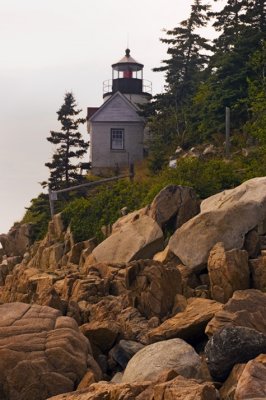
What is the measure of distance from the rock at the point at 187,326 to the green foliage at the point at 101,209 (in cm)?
1347

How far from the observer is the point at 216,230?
1991cm

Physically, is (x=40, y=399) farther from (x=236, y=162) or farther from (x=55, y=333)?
(x=236, y=162)

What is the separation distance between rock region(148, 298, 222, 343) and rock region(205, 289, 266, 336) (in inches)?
21.4

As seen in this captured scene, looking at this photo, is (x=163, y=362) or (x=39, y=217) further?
(x=39, y=217)

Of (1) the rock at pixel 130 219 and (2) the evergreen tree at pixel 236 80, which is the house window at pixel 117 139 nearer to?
(2) the evergreen tree at pixel 236 80

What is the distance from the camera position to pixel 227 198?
22.6 metres

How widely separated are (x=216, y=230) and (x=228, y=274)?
2.49 metres

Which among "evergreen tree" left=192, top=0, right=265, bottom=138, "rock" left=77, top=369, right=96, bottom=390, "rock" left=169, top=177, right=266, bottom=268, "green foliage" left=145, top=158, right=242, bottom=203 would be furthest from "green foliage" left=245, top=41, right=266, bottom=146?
"rock" left=77, top=369, right=96, bottom=390

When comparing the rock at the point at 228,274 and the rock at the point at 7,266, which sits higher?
the rock at the point at 228,274

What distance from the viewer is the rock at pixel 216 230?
19.8 meters

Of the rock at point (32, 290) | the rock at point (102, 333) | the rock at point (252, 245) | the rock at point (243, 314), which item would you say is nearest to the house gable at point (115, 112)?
the rock at point (32, 290)

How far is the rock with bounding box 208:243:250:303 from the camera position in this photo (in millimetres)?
17594

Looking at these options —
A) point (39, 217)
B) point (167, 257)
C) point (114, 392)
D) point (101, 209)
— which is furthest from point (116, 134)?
point (114, 392)

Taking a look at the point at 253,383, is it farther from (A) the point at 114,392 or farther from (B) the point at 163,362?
(B) the point at 163,362
